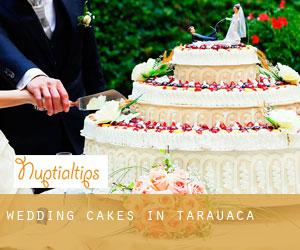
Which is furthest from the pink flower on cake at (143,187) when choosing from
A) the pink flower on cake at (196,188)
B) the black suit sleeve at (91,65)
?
the black suit sleeve at (91,65)

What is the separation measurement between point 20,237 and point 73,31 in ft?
6.18

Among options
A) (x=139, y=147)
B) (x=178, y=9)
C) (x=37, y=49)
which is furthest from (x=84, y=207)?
(x=178, y=9)

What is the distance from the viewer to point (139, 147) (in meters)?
4.50

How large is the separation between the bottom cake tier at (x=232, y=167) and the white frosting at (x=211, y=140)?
27 millimetres

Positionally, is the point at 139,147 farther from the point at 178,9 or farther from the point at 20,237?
the point at 178,9

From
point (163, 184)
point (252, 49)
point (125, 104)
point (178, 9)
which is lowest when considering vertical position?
point (163, 184)

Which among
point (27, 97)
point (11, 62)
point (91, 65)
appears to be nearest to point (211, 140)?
point (27, 97)

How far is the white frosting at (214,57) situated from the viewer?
487 centimetres

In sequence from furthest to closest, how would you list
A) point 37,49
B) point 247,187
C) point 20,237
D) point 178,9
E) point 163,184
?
point 178,9
point 37,49
point 247,187
point 20,237
point 163,184

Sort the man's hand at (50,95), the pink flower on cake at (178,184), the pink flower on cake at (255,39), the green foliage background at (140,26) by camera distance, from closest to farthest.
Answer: the pink flower on cake at (178,184), the man's hand at (50,95), the pink flower on cake at (255,39), the green foliage background at (140,26)

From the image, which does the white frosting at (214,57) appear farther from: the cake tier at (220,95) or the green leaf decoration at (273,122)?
the green leaf decoration at (273,122)

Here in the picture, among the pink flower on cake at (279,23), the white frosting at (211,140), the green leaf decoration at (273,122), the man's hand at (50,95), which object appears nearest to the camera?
the man's hand at (50,95)

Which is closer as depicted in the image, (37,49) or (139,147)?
(139,147)

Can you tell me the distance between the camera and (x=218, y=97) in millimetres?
4613
